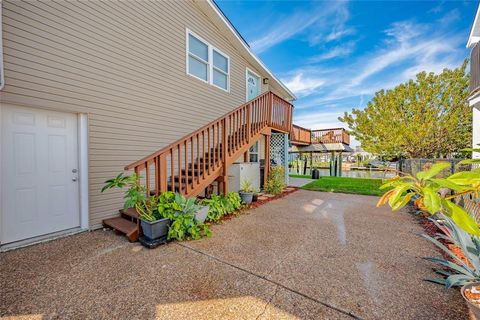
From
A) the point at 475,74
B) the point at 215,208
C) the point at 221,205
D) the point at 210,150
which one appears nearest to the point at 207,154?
the point at 210,150

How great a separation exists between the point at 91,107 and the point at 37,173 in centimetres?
141

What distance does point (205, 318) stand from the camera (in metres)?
1.86

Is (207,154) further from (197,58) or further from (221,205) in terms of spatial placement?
(197,58)

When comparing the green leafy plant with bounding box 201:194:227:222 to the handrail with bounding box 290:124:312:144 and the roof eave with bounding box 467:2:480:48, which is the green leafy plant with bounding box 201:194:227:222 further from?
the roof eave with bounding box 467:2:480:48

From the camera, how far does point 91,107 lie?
388 centimetres

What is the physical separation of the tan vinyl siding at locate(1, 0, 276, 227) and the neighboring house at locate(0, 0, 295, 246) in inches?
0.7

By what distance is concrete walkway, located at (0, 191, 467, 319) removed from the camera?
1.94m

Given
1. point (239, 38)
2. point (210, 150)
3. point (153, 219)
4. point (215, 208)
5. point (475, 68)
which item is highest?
point (239, 38)

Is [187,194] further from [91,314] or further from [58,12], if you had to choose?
[58,12]

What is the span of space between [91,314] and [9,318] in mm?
708

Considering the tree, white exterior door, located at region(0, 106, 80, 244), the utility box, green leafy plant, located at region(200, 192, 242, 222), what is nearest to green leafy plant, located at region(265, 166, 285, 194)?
the utility box

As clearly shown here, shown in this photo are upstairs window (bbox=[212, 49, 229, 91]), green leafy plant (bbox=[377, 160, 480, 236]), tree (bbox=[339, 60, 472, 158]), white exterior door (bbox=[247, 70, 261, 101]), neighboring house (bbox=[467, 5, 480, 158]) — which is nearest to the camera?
green leafy plant (bbox=[377, 160, 480, 236])

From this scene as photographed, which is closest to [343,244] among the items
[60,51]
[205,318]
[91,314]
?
[205,318]

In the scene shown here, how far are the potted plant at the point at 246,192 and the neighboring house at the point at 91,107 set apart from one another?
0.88m
